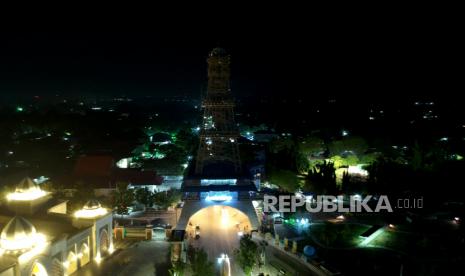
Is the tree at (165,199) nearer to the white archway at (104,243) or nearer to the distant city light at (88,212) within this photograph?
the white archway at (104,243)

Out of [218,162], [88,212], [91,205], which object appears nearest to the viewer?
[88,212]

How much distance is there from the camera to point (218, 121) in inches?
909

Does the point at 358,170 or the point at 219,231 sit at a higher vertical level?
the point at 358,170

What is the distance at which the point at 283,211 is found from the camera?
21625 mm

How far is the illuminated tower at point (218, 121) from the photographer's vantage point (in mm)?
22047

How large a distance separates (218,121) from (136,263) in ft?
33.2

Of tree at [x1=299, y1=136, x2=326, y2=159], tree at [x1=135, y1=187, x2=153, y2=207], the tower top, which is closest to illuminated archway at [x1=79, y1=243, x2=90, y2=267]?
tree at [x1=135, y1=187, x2=153, y2=207]

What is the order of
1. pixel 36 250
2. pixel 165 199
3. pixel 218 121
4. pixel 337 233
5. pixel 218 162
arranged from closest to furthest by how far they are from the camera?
pixel 36 250 < pixel 337 233 < pixel 165 199 < pixel 218 121 < pixel 218 162

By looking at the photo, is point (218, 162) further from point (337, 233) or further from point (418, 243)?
point (418, 243)

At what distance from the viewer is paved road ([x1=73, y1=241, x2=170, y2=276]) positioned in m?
14.7

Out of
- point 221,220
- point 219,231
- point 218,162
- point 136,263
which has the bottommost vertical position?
point 136,263

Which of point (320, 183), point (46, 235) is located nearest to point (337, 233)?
point (320, 183)

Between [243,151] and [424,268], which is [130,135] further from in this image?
[424,268]

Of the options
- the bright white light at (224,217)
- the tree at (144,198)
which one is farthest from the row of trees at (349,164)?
the tree at (144,198)
